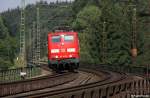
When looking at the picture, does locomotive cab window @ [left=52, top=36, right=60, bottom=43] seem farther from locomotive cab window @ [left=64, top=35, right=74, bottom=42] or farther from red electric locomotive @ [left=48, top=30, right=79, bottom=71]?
locomotive cab window @ [left=64, top=35, right=74, bottom=42]

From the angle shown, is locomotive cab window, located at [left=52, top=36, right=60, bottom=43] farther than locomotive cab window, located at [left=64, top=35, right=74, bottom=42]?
Answer: Yes

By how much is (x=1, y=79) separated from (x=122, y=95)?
652 inches

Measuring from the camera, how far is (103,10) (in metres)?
88.1

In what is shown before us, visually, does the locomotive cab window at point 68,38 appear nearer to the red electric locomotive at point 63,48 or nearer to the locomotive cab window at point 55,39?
the red electric locomotive at point 63,48

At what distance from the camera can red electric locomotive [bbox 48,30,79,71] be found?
4353 centimetres

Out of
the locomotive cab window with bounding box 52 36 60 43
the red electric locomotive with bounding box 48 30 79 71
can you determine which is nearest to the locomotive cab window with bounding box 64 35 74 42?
the red electric locomotive with bounding box 48 30 79 71

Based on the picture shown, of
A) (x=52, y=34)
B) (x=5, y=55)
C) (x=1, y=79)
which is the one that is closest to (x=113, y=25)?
(x=52, y=34)

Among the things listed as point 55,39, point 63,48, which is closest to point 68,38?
point 63,48

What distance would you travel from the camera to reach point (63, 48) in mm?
43875

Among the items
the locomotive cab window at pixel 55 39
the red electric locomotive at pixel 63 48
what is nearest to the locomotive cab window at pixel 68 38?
the red electric locomotive at pixel 63 48

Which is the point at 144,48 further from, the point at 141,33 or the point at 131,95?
the point at 131,95

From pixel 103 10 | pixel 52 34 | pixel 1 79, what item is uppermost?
pixel 103 10

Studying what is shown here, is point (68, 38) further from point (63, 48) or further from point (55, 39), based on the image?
→ point (55, 39)

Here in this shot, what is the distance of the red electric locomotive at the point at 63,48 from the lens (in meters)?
43.5
